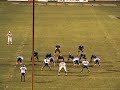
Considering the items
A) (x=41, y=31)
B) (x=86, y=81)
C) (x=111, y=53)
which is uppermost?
(x=41, y=31)

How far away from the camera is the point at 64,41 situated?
39.8 m

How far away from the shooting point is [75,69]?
28.3m

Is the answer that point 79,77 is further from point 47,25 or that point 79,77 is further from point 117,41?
point 47,25

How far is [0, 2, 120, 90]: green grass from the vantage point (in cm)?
2547

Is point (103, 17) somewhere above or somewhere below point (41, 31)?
above

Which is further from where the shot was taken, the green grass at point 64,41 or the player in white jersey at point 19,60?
the player in white jersey at point 19,60

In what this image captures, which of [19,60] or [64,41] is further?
[64,41]

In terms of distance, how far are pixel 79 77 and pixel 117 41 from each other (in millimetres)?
14005

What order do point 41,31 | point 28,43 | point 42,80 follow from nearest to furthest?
point 42,80
point 28,43
point 41,31

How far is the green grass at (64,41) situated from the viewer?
83.6ft

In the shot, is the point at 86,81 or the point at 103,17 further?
the point at 103,17

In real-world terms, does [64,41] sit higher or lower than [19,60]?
higher

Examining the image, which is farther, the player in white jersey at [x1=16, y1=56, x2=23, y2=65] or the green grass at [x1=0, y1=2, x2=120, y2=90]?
the player in white jersey at [x1=16, y1=56, x2=23, y2=65]

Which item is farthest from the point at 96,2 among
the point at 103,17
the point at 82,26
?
the point at 82,26
